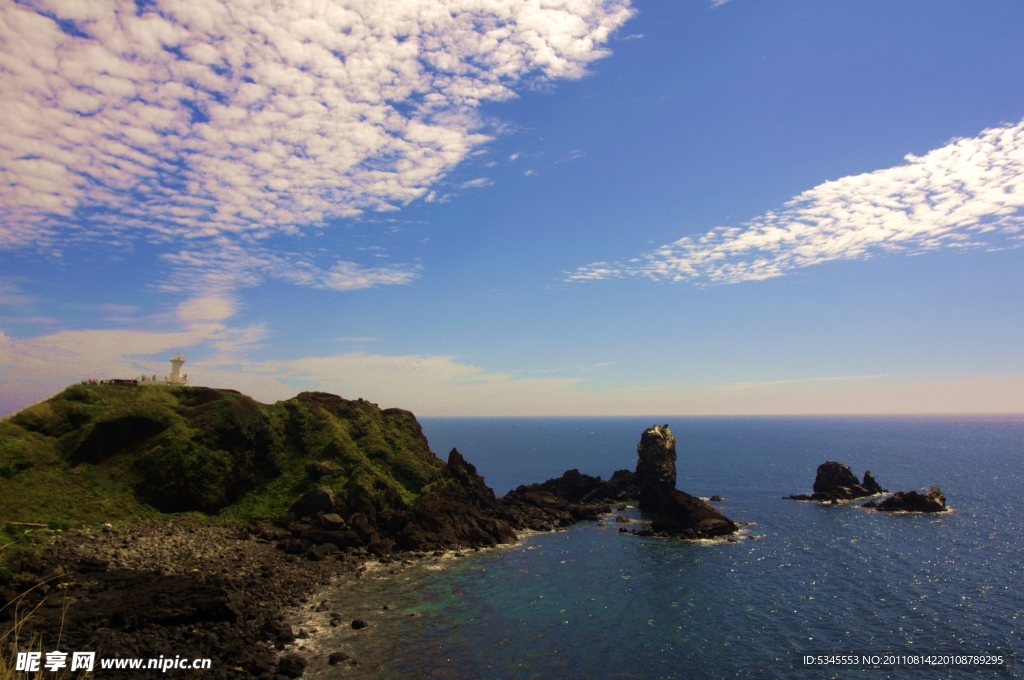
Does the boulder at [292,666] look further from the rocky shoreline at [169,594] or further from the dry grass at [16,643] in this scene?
the dry grass at [16,643]

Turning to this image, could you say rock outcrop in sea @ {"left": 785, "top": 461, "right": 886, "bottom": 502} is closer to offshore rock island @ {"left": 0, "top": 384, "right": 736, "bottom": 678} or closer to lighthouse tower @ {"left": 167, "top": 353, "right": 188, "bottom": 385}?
offshore rock island @ {"left": 0, "top": 384, "right": 736, "bottom": 678}

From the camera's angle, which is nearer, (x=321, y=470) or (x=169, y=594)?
(x=169, y=594)

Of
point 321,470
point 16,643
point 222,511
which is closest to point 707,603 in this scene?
point 321,470

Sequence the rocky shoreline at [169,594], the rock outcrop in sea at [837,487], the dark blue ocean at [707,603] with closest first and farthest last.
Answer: the rocky shoreline at [169,594] → the dark blue ocean at [707,603] → the rock outcrop in sea at [837,487]

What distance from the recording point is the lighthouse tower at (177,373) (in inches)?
3233

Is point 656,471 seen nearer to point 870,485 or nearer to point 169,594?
point 870,485

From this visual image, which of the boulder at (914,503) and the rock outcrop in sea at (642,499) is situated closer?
the rock outcrop in sea at (642,499)

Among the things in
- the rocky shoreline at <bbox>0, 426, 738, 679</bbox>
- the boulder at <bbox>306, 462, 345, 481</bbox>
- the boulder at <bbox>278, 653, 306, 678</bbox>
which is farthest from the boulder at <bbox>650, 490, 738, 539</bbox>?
the boulder at <bbox>278, 653, 306, 678</bbox>

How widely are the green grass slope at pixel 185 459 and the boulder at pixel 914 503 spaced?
238ft

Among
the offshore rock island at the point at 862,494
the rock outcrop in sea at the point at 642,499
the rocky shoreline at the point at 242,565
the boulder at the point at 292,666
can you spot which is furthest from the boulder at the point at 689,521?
the boulder at the point at 292,666

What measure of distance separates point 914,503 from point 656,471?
135 feet

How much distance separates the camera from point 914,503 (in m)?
91.6

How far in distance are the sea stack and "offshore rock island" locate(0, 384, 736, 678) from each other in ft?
0.97

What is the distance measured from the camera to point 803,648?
4228 cm
